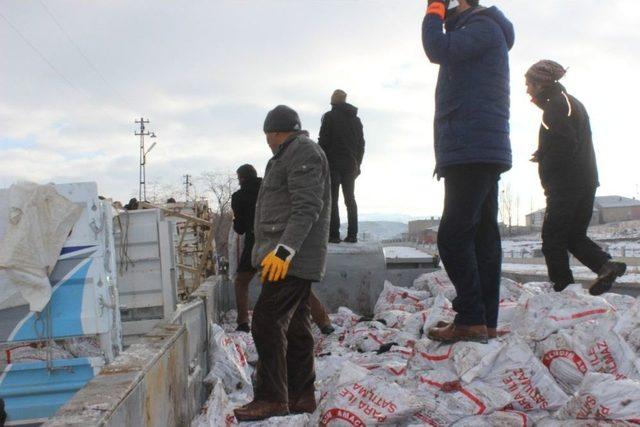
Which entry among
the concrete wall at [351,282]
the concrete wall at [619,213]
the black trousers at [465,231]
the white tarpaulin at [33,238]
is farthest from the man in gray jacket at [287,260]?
the concrete wall at [619,213]

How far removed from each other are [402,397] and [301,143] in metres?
1.38

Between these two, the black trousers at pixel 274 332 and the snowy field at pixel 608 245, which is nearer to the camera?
the black trousers at pixel 274 332

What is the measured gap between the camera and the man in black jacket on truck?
14.6 feet

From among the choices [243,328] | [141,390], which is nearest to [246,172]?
[243,328]

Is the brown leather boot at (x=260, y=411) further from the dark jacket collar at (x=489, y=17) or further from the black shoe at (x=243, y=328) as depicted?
the black shoe at (x=243, y=328)

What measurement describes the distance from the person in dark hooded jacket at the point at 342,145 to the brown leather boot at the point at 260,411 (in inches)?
161

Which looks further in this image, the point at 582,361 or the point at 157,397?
the point at 582,361

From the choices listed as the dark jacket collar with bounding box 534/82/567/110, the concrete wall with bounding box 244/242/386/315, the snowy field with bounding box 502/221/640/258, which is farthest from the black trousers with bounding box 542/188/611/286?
the snowy field with bounding box 502/221/640/258

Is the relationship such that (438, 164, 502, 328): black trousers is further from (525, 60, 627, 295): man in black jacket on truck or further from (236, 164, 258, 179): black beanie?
(236, 164, 258, 179): black beanie

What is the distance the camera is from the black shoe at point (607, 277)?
4297 millimetres

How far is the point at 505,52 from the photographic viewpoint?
10.5 ft

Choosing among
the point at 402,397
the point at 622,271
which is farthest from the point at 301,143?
the point at 622,271

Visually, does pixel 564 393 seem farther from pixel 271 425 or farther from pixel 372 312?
pixel 372 312

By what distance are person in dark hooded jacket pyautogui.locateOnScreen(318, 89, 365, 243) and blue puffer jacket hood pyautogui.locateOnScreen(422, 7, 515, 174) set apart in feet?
12.7
